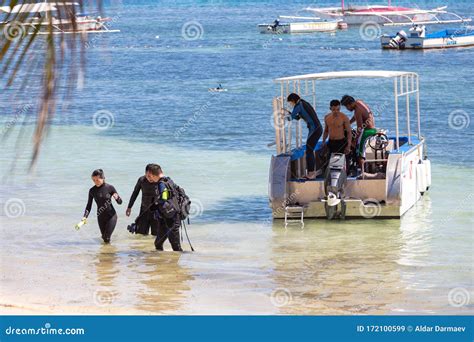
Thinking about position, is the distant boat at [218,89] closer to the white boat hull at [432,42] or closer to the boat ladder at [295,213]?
the white boat hull at [432,42]

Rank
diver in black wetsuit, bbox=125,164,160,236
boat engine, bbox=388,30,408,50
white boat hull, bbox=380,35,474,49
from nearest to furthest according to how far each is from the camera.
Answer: diver in black wetsuit, bbox=125,164,160,236 → white boat hull, bbox=380,35,474,49 → boat engine, bbox=388,30,408,50

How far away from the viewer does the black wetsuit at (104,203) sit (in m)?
14.2

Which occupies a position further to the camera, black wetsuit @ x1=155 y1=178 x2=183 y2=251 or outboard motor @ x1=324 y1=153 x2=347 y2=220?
outboard motor @ x1=324 y1=153 x2=347 y2=220

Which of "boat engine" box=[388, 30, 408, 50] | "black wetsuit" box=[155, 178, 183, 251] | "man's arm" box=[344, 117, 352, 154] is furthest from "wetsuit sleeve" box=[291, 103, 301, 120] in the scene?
"boat engine" box=[388, 30, 408, 50]

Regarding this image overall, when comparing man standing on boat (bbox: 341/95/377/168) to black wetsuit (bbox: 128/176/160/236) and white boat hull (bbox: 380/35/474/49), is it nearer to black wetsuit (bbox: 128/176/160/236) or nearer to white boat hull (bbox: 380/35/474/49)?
black wetsuit (bbox: 128/176/160/236)

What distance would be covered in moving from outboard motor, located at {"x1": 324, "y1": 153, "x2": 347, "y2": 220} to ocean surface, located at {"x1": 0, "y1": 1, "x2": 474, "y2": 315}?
32 centimetres

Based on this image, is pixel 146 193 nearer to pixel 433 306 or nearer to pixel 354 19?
pixel 433 306

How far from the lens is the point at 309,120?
16125 millimetres

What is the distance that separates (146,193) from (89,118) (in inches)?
951

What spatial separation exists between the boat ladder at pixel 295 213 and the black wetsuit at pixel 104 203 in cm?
304

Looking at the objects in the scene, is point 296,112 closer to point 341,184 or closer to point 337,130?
point 337,130

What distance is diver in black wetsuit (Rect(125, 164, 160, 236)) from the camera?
13863mm

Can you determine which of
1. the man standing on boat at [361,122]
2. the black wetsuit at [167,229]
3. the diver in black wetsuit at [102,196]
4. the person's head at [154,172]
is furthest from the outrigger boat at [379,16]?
the person's head at [154,172]
